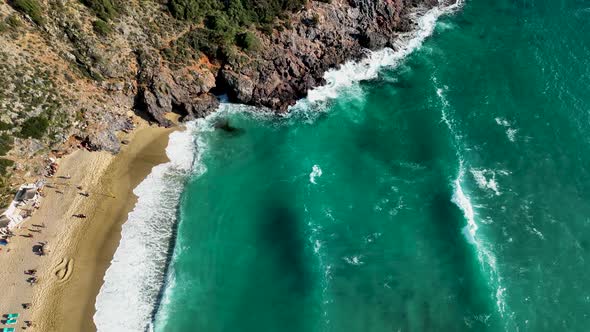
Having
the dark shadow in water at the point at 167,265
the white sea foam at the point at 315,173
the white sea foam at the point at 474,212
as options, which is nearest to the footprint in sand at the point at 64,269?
the dark shadow in water at the point at 167,265

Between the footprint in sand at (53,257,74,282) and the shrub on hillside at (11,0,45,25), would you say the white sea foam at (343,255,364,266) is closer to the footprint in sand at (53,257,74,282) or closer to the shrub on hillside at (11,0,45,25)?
the footprint in sand at (53,257,74,282)

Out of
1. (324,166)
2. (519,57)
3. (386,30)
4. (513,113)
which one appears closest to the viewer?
(324,166)

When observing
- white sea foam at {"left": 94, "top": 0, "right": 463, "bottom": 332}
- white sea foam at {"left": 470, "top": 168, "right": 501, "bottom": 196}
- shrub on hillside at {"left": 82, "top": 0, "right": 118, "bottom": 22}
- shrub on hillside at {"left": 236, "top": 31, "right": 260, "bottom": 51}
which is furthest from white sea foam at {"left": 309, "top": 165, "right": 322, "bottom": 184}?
shrub on hillside at {"left": 82, "top": 0, "right": 118, "bottom": 22}

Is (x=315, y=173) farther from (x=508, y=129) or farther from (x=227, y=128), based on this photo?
(x=508, y=129)

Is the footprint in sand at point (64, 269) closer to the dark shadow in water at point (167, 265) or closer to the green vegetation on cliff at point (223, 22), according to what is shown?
the dark shadow in water at point (167, 265)

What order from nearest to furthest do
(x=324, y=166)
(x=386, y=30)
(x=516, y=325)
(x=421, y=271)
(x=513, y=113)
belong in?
(x=516, y=325)
(x=421, y=271)
(x=324, y=166)
(x=513, y=113)
(x=386, y=30)

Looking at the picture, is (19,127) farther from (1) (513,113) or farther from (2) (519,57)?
(2) (519,57)

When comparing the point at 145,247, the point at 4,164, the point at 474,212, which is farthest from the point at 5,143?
the point at 474,212

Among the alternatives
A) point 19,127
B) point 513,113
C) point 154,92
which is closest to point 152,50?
point 154,92
